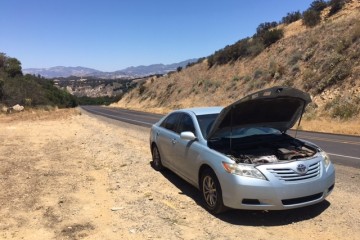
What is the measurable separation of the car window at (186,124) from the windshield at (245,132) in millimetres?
755

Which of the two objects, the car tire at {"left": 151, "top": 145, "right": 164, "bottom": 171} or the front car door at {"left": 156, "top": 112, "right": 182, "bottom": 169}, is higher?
the front car door at {"left": 156, "top": 112, "right": 182, "bottom": 169}

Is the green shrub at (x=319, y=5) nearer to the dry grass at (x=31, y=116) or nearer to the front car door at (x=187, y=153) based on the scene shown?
the dry grass at (x=31, y=116)

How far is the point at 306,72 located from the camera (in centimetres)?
3247

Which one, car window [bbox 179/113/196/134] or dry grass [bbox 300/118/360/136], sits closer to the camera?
car window [bbox 179/113/196/134]

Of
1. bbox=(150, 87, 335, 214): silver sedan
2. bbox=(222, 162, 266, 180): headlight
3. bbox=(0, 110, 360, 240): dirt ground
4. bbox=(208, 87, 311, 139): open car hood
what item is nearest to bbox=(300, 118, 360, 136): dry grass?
bbox=(0, 110, 360, 240): dirt ground

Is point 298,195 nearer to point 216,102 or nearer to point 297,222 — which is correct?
point 297,222

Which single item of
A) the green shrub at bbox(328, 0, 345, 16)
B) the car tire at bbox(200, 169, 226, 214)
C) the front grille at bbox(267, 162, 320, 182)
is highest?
the green shrub at bbox(328, 0, 345, 16)

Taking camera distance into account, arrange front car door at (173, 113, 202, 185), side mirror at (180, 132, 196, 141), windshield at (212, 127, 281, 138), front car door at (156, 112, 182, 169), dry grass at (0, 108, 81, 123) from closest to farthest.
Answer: windshield at (212, 127, 281, 138), front car door at (173, 113, 202, 185), side mirror at (180, 132, 196, 141), front car door at (156, 112, 182, 169), dry grass at (0, 108, 81, 123)

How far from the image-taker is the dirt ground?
18.0 ft

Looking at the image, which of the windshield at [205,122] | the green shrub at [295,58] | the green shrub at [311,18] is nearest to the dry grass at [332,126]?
the green shrub at [295,58]

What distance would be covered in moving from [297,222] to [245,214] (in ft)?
2.66

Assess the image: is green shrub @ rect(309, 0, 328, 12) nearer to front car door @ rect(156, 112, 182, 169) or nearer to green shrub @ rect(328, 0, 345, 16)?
green shrub @ rect(328, 0, 345, 16)

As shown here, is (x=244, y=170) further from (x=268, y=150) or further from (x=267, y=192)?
(x=268, y=150)

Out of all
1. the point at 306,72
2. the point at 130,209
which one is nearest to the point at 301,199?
the point at 130,209
